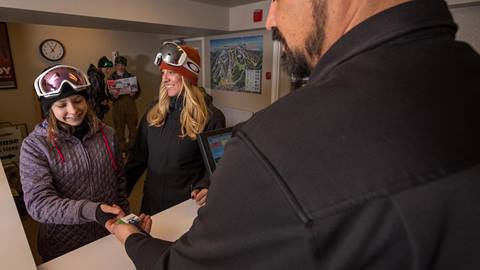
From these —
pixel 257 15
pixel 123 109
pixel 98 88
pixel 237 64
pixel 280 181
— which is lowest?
pixel 123 109

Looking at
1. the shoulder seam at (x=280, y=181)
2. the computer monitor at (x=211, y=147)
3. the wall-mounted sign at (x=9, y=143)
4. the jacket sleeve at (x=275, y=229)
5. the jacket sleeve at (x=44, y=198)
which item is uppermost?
the shoulder seam at (x=280, y=181)

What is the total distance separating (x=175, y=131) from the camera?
1.44m

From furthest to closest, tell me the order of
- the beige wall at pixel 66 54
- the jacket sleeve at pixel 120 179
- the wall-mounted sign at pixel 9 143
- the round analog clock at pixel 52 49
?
1. the round analog clock at pixel 52 49
2. the beige wall at pixel 66 54
3. the wall-mounted sign at pixel 9 143
4. the jacket sleeve at pixel 120 179

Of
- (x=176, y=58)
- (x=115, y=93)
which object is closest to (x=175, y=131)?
(x=176, y=58)

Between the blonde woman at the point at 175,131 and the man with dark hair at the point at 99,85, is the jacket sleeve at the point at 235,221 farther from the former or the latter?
the man with dark hair at the point at 99,85

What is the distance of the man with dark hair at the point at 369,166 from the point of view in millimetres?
299

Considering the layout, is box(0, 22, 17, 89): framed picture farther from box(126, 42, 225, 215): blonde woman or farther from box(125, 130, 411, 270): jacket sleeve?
box(125, 130, 411, 270): jacket sleeve

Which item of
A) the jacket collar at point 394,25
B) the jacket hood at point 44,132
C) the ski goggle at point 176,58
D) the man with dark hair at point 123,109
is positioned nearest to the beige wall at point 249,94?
the man with dark hair at point 123,109

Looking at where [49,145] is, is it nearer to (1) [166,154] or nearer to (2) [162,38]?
(1) [166,154]

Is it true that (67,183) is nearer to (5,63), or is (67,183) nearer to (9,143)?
(9,143)

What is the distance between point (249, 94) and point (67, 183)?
2.76 meters

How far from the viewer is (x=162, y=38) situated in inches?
196

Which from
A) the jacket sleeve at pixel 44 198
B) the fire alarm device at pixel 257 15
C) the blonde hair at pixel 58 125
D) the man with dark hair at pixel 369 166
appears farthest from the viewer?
the fire alarm device at pixel 257 15

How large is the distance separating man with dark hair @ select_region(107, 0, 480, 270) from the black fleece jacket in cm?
106
